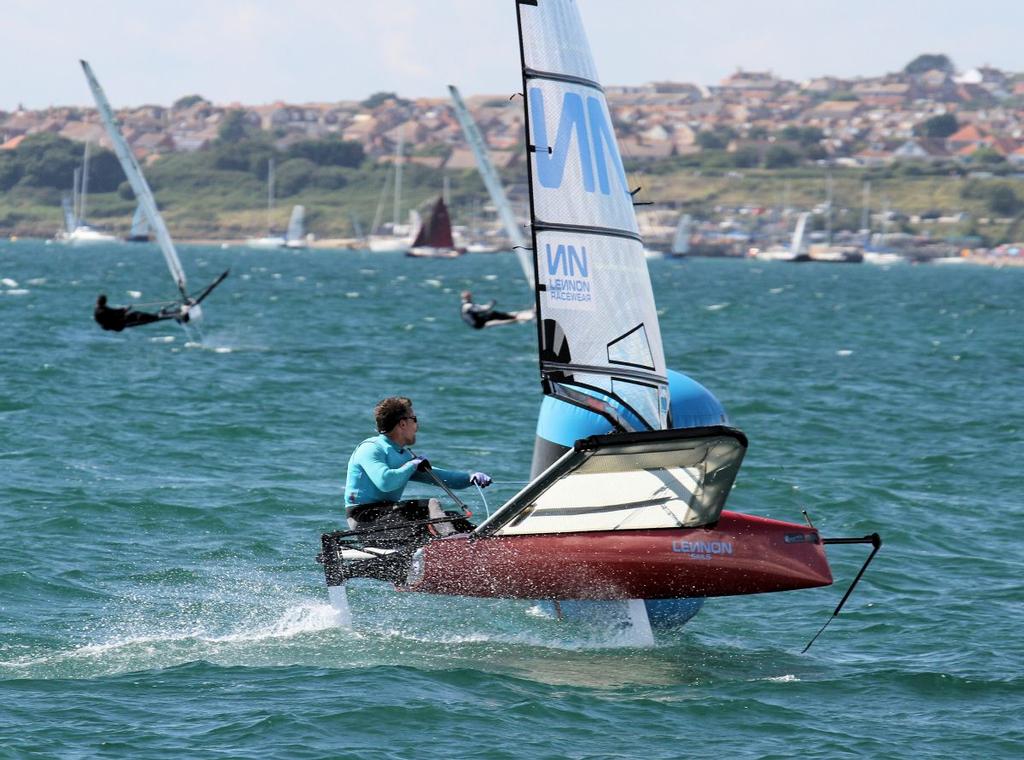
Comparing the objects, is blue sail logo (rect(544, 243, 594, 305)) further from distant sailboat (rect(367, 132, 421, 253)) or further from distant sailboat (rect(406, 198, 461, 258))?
distant sailboat (rect(367, 132, 421, 253))

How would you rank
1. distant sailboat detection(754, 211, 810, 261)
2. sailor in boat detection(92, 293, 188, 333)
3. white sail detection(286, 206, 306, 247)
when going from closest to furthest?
1. sailor in boat detection(92, 293, 188, 333)
2. distant sailboat detection(754, 211, 810, 261)
3. white sail detection(286, 206, 306, 247)

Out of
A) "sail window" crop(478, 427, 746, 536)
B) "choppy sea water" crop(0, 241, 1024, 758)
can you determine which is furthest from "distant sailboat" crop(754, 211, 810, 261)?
"sail window" crop(478, 427, 746, 536)

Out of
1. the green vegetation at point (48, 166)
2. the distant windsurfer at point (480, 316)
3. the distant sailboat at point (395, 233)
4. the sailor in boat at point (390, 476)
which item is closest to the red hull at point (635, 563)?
the sailor in boat at point (390, 476)

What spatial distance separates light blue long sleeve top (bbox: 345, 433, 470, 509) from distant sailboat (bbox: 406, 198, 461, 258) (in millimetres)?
103688

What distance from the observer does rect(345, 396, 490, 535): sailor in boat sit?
31.4 feet

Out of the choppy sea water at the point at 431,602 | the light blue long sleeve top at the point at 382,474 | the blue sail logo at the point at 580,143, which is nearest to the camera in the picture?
the choppy sea water at the point at 431,602

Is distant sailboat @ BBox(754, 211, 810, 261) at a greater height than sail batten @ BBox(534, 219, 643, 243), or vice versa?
sail batten @ BBox(534, 219, 643, 243)

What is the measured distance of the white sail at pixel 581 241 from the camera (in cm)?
998

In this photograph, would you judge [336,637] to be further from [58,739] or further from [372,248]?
[372,248]

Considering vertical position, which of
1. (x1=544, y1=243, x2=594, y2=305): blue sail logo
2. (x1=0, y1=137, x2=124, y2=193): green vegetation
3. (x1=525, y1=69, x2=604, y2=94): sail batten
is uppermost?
(x1=525, y1=69, x2=604, y2=94): sail batten

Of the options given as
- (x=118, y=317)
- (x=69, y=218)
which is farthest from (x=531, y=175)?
(x=69, y=218)

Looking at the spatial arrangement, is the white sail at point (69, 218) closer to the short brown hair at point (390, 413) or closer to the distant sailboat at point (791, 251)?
the distant sailboat at point (791, 251)

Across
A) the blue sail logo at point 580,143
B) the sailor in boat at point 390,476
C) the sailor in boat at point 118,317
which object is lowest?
→ the sailor in boat at point 118,317

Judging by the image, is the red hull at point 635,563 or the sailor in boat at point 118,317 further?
the sailor in boat at point 118,317
